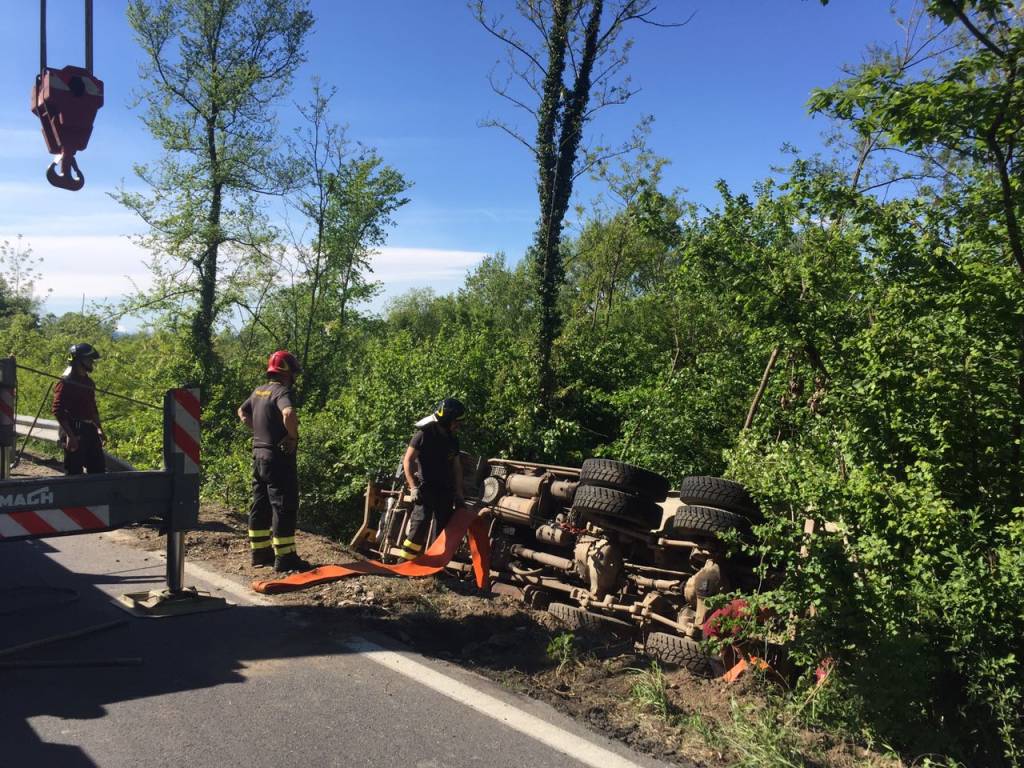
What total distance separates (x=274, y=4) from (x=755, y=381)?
19025 mm

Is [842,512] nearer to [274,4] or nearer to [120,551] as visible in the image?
[120,551]

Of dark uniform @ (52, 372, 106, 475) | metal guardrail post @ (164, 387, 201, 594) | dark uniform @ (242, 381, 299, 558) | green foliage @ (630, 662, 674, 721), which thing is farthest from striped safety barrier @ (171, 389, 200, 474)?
dark uniform @ (52, 372, 106, 475)

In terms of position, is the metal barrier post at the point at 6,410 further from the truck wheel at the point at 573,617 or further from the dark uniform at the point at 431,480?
the truck wheel at the point at 573,617

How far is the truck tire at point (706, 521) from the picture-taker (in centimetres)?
543

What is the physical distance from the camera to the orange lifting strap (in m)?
6.12

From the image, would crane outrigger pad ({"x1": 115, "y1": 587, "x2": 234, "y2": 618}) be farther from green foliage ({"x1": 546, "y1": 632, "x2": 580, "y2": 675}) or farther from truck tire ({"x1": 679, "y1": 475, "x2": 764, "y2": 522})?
truck tire ({"x1": 679, "y1": 475, "x2": 764, "y2": 522})

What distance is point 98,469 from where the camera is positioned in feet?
30.7

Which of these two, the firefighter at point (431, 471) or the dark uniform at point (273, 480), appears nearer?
the dark uniform at point (273, 480)

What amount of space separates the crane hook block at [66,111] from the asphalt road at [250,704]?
10.9 ft

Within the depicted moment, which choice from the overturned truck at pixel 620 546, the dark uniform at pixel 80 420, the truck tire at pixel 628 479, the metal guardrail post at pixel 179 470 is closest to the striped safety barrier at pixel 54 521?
the metal guardrail post at pixel 179 470

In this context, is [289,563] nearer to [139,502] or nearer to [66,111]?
[139,502]

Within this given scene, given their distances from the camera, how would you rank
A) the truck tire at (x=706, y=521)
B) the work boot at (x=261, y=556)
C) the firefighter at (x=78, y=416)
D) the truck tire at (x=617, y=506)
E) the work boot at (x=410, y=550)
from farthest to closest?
the firefighter at (x=78, y=416) → the work boot at (x=410, y=550) → the work boot at (x=261, y=556) → the truck tire at (x=617, y=506) → the truck tire at (x=706, y=521)

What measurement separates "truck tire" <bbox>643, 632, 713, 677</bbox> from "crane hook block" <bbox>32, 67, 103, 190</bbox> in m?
5.60

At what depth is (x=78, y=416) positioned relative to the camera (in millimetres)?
9125
